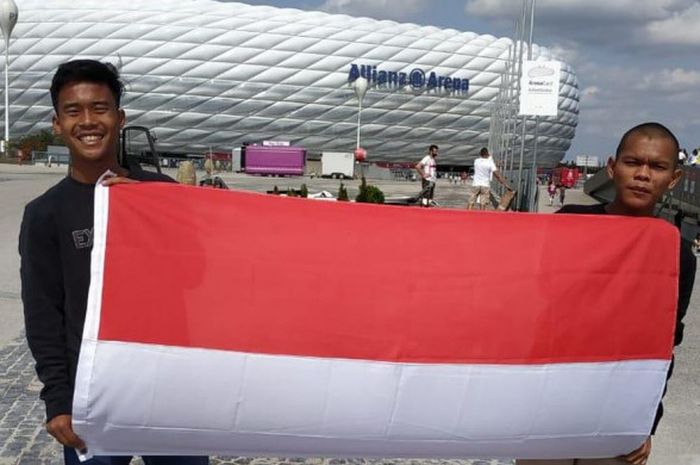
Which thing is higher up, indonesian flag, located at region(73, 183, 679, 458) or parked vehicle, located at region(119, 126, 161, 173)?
parked vehicle, located at region(119, 126, 161, 173)

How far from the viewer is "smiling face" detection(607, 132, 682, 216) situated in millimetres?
2475

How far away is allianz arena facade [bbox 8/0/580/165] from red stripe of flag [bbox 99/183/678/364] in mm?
71214

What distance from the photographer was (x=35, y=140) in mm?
60562

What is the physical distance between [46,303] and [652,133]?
6.12ft

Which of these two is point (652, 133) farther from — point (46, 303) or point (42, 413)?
point (42, 413)

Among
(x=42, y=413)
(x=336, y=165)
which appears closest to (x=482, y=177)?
(x=42, y=413)

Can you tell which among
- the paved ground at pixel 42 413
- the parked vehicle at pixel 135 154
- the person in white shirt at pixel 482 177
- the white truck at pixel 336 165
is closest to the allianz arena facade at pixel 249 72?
the white truck at pixel 336 165

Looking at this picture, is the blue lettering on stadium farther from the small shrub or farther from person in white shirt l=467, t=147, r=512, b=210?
the small shrub

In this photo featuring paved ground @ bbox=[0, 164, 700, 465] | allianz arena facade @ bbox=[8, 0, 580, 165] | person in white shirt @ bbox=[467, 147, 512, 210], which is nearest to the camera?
paved ground @ bbox=[0, 164, 700, 465]

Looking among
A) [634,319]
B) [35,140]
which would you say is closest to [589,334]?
[634,319]

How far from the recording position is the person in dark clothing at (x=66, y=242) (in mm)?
2318

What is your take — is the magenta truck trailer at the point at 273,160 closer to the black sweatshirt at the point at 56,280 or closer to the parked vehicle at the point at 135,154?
the parked vehicle at the point at 135,154

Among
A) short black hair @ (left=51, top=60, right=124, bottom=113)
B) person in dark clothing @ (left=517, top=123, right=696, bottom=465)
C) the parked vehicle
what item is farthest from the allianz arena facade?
person in dark clothing @ (left=517, top=123, right=696, bottom=465)

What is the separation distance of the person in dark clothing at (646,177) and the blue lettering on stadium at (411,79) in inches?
2896
